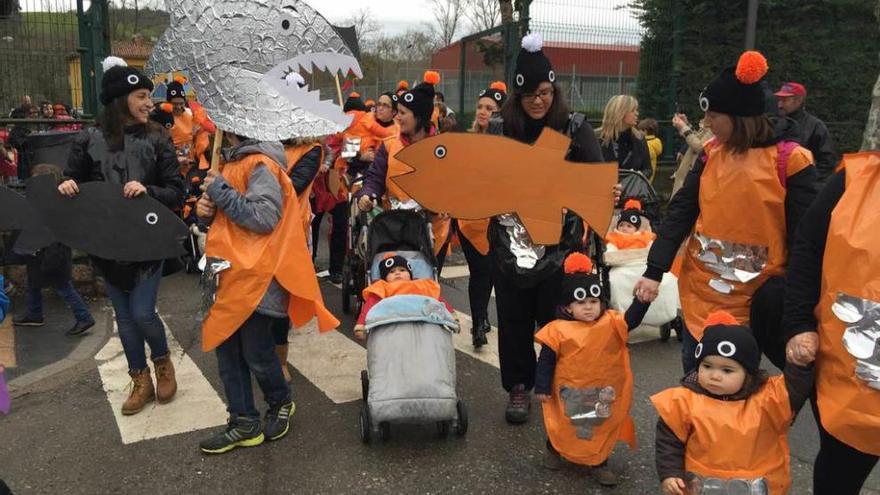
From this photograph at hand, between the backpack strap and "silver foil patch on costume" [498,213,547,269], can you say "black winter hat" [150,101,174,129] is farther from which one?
the backpack strap

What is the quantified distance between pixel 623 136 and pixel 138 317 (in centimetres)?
498

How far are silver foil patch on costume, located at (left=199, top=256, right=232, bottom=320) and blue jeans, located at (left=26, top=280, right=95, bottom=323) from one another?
106 inches

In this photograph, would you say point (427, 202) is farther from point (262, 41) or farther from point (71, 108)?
point (71, 108)

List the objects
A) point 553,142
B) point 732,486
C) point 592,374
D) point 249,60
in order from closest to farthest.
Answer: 1. point 732,486
2. point 249,60
3. point 592,374
4. point 553,142

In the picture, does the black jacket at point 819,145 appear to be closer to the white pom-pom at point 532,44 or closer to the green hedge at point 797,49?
the white pom-pom at point 532,44

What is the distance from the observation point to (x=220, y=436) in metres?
3.52

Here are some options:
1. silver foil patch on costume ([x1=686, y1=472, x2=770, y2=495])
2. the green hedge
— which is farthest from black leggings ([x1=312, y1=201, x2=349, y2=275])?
the green hedge

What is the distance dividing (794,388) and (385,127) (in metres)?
6.02

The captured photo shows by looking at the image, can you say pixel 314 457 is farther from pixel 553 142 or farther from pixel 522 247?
pixel 553 142

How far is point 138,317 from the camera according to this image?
3789 mm

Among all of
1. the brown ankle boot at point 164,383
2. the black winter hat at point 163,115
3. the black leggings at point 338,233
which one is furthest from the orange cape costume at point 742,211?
the black winter hat at point 163,115

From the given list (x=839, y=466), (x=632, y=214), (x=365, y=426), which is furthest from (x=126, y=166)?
(x=632, y=214)

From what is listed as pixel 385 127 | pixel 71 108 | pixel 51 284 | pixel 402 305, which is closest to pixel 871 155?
pixel 402 305

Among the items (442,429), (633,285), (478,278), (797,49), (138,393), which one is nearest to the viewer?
(442,429)
